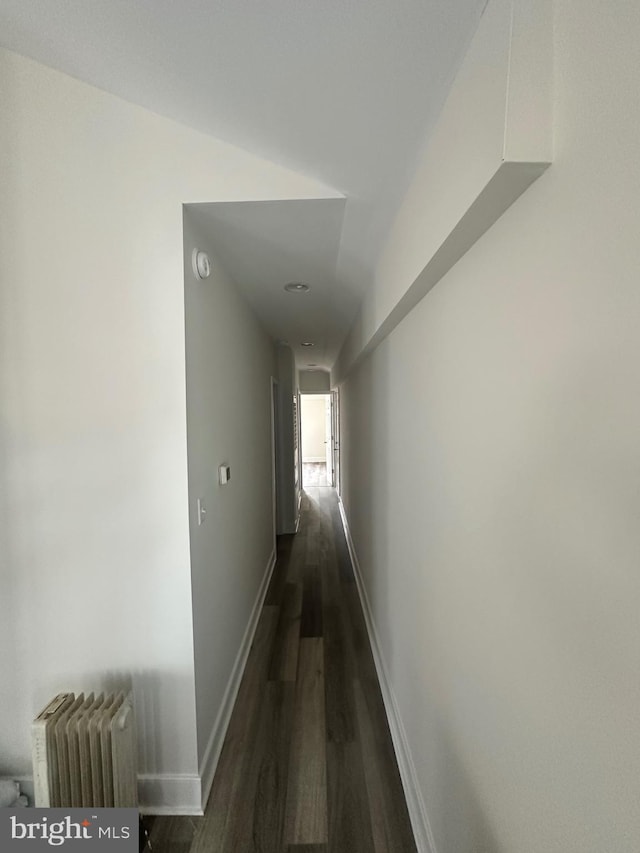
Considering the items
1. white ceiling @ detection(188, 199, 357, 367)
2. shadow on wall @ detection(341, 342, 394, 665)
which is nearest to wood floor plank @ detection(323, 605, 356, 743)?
shadow on wall @ detection(341, 342, 394, 665)

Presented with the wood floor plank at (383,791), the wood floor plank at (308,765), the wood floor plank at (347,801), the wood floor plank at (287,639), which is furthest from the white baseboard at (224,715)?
the wood floor plank at (383,791)

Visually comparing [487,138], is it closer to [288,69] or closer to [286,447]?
[288,69]

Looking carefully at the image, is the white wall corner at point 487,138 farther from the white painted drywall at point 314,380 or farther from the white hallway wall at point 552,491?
the white painted drywall at point 314,380

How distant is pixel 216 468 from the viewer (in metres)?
1.75

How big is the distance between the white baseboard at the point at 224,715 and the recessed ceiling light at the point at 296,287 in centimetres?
224

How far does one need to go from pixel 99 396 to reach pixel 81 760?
124 centimetres

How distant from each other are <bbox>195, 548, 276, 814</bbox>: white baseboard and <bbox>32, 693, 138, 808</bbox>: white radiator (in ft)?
1.16

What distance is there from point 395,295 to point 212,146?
842 mm

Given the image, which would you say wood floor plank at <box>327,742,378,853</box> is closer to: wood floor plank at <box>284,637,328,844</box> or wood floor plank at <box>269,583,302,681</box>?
wood floor plank at <box>284,637,328,844</box>

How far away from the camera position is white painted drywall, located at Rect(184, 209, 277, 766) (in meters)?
1.44

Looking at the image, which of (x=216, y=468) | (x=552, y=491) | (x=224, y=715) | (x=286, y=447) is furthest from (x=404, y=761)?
(x=286, y=447)

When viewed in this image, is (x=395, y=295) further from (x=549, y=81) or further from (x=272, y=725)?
(x=272, y=725)

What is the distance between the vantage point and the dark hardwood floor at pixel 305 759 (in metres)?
1.38

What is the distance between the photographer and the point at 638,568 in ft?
1.47
